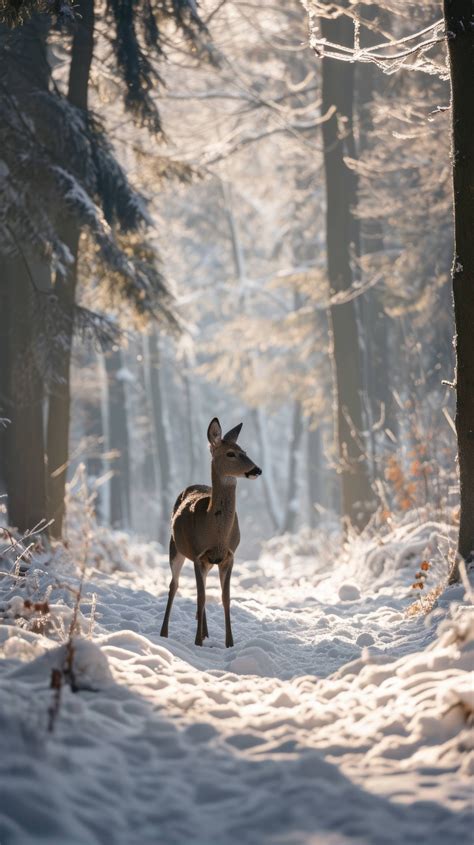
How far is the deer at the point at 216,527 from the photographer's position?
775 centimetres

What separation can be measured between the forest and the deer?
3 cm

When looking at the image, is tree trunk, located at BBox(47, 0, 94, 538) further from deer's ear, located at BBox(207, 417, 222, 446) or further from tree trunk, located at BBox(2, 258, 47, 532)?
deer's ear, located at BBox(207, 417, 222, 446)

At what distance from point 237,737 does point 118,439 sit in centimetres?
2528

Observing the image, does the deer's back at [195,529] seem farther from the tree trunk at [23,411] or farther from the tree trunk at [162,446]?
the tree trunk at [162,446]

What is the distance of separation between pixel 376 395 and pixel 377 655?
1762 centimetres

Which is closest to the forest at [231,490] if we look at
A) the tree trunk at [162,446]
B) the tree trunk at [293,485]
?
the tree trunk at [293,485]

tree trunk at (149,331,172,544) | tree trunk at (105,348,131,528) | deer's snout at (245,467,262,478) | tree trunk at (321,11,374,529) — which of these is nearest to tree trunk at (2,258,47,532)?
deer's snout at (245,467,262,478)

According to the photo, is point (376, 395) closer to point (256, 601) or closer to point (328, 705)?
point (256, 601)

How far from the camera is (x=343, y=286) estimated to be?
17.0 metres

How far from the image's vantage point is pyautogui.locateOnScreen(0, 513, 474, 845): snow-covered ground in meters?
3.61

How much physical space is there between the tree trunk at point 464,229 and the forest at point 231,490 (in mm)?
→ 23

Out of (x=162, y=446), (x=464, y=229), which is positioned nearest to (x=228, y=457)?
(x=464, y=229)

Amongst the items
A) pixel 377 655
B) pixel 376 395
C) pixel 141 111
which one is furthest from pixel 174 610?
pixel 376 395

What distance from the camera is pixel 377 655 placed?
6176mm
